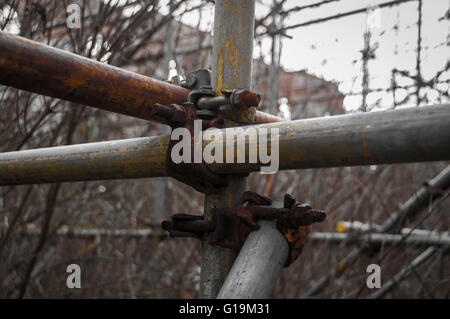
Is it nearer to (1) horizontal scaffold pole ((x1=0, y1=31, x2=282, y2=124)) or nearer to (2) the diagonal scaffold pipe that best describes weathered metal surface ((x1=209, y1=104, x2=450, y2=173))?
(1) horizontal scaffold pole ((x1=0, y1=31, x2=282, y2=124))

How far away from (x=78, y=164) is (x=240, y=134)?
0.57m

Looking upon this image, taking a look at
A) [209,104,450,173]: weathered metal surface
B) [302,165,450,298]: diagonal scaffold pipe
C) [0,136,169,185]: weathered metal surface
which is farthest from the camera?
[302,165,450,298]: diagonal scaffold pipe

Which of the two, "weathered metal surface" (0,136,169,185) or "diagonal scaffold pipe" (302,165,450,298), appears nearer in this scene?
"weathered metal surface" (0,136,169,185)

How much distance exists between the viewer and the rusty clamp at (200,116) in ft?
4.44

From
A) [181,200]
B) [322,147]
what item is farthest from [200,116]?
[181,200]

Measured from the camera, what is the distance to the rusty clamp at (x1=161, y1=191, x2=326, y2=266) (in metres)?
1.33

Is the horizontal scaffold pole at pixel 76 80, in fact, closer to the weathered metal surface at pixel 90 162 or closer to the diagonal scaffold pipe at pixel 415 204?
the weathered metal surface at pixel 90 162

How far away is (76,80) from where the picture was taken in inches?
49.9

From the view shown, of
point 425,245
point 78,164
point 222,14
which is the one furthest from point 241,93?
point 425,245

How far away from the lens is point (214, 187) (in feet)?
4.84

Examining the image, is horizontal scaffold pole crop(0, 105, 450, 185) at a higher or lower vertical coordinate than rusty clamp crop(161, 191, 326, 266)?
higher

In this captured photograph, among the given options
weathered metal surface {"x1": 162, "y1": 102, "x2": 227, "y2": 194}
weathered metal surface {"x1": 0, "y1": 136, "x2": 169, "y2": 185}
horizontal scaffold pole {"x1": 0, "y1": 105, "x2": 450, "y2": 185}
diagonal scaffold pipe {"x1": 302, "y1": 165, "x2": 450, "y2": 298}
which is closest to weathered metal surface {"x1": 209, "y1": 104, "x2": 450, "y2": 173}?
horizontal scaffold pole {"x1": 0, "y1": 105, "x2": 450, "y2": 185}

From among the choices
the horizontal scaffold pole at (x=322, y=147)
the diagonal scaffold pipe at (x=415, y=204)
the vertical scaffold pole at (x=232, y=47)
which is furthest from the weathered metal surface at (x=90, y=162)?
the diagonal scaffold pipe at (x=415, y=204)

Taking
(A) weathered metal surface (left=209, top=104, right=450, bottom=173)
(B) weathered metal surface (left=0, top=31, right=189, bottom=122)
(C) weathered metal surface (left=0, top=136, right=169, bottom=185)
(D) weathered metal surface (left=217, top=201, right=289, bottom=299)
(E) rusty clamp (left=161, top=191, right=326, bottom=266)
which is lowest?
(D) weathered metal surface (left=217, top=201, right=289, bottom=299)
